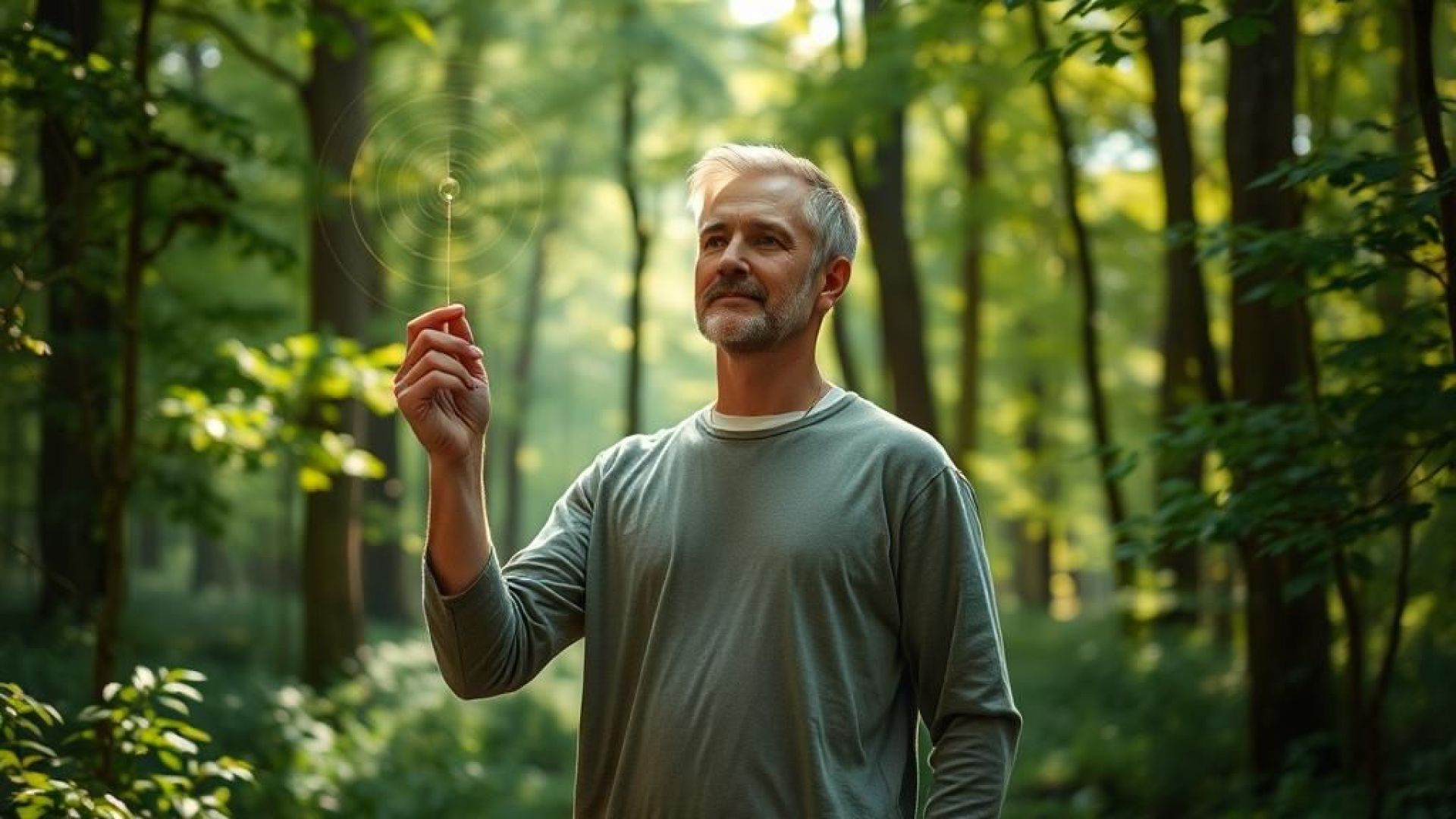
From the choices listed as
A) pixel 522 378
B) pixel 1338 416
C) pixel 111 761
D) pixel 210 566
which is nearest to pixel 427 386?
pixel 111 761

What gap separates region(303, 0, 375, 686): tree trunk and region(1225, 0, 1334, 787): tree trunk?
6361 millimetres

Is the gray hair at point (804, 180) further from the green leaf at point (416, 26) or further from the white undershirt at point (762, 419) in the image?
the green leaf at point (416, 26)

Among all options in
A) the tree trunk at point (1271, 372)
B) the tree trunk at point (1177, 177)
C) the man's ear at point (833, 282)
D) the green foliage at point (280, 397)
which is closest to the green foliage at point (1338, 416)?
the tree trunk at point (1177, 177)

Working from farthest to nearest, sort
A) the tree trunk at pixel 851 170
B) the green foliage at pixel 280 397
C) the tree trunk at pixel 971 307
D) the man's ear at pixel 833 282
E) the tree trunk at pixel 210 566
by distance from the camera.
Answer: the tree trunk at pixel 210 566 < the tree trunk at pixel 971 307 < the tree trunk at pixel 851 170 < the green foliage at pixel 280 397 < the man's ear at pixel 833 282

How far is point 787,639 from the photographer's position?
9.09 ft

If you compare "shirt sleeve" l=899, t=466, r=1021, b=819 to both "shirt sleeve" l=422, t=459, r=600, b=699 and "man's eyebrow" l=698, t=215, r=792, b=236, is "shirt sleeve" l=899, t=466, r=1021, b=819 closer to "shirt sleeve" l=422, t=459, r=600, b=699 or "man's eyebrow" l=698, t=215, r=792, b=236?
"man's eyebrow" l=698, t=215, r=792, b=236

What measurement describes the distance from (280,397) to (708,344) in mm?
8190

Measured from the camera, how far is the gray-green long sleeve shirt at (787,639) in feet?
9.04

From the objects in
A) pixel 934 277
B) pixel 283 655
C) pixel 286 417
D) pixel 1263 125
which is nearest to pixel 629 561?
pixel 286 417

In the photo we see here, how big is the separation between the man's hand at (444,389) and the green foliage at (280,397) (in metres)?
3.51

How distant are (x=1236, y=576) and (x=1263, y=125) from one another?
31.0 ft

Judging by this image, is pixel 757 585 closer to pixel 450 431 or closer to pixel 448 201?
pixel 450 431

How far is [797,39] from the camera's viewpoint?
1739cm

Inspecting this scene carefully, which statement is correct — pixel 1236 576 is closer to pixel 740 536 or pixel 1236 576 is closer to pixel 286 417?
pixel 286 417
